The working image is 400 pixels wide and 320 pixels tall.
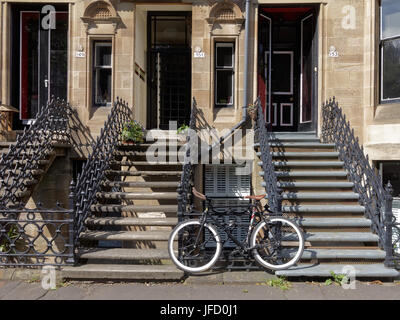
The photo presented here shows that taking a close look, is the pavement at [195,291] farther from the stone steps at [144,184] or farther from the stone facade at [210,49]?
the stone facade at [210,49]

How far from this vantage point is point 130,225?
6.46 m

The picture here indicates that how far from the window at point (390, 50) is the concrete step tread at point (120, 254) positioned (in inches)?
260

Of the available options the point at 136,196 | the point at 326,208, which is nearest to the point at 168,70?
the point at 136,196

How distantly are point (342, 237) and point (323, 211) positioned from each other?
65cm

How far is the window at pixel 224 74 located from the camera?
948cm

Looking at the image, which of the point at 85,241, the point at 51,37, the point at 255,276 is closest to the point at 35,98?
the point at 51,37

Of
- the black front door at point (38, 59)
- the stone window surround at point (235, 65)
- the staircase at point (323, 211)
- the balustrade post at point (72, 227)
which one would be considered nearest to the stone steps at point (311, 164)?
the staircase at point (323, 211)

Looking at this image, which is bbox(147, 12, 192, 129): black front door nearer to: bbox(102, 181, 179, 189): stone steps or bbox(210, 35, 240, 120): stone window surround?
bbox(210, 35, 240, 120): stone window surround

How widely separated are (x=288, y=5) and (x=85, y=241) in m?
7.59

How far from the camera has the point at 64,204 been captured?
9242 mm

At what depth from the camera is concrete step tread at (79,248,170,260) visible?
5.67 m

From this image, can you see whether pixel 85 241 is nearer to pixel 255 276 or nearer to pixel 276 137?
pixel 255 276

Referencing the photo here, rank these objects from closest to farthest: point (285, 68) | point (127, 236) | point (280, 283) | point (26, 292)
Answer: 1. point (26, 292)
2. point (280, 283)
3. point (127, 236)
4. point (285, 68)

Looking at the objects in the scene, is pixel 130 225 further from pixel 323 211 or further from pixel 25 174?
pixel 323 211
